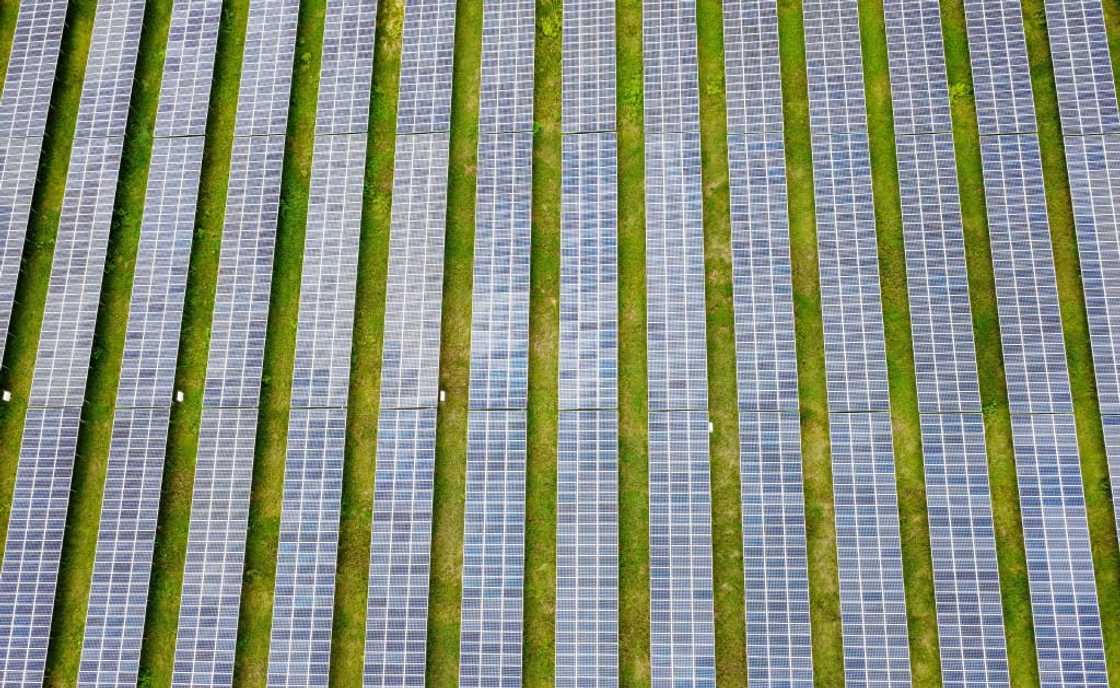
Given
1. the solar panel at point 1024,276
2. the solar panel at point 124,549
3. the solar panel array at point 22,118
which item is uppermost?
the solar panel array at point 22,118

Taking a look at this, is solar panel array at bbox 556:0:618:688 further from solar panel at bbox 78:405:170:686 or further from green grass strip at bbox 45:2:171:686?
green grass strip at bbox 45:2:171:686

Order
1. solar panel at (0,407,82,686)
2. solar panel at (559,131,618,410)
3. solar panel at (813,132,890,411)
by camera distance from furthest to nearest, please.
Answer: solar panel at (559,131,618,410)
solar panel at (813,132,890,411)
solar panel at (0,407,82,686)

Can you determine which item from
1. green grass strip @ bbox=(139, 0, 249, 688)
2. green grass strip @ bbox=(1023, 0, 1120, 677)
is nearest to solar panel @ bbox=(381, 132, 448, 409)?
green grass strip @ bbox=(139, 0, 249, 688)

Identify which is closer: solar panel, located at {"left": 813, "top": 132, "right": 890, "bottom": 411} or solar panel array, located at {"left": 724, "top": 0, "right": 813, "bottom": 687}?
solar panel array, located at {"left": 724, "top": 0, "right": 813, "bottom": 687}

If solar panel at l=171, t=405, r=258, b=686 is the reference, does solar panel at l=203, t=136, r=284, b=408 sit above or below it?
above

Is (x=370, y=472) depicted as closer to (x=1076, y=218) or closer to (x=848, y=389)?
(x=848, y=389)

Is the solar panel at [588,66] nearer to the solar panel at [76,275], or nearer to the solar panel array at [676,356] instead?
the solar panel array at [676,356]

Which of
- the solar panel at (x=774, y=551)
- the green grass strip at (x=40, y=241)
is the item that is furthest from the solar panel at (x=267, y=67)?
the solar panel at (x=774, y=551)
